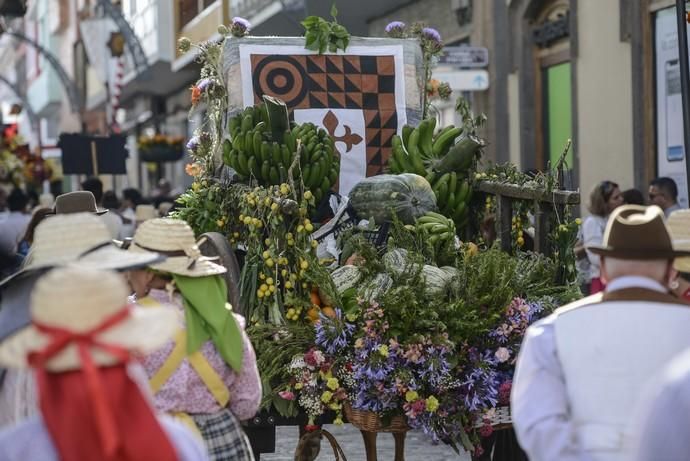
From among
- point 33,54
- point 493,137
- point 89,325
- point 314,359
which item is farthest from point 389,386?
point 33,54

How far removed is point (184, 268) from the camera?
4723 mm

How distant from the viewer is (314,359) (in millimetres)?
6375

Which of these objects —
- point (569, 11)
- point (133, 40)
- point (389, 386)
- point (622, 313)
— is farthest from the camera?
point (133, 40)

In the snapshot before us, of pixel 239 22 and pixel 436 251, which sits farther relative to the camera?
pixel 239 22

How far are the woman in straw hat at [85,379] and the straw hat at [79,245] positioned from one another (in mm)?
1236

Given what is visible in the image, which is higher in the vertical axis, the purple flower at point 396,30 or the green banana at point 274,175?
the purple flower at point 396,30

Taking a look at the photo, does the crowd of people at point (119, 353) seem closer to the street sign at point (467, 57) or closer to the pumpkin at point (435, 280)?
the pumpkin at point (435, 280)

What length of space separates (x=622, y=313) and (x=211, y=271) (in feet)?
4.83

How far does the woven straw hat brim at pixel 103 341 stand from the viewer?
9.98ft

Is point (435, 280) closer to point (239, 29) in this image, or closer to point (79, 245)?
point (79, 245)

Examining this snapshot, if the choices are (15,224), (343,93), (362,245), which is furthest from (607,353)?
(15,224)

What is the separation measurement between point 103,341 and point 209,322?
4.89ft

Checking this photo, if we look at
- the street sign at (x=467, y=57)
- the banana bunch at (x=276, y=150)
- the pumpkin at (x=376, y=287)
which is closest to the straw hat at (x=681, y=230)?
the pumpkin at (x=376, y=287)

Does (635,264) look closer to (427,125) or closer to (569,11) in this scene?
(427,125)
